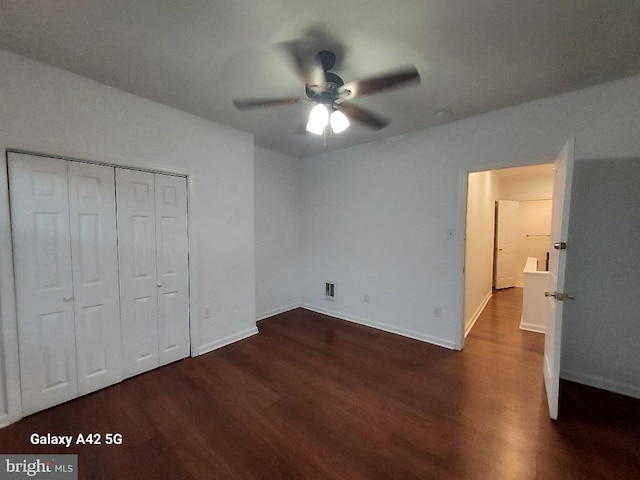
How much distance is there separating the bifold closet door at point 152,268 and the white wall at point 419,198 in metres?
2.10

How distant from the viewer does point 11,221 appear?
1739mm

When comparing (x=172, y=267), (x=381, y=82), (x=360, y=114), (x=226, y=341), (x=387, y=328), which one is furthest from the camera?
(x=387, y=328)

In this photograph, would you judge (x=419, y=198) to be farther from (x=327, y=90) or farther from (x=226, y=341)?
(x=226, y=341)

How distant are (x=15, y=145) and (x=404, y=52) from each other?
2.74 m

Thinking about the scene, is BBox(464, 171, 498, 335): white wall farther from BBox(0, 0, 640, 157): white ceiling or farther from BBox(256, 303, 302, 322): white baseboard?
BBox(256, 303, 302, 322): white baseboard

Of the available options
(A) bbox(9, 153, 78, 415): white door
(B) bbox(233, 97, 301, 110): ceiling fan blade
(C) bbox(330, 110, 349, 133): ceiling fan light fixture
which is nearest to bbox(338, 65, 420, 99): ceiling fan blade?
(C) bbox(330, 110, 349, 133): ceiling fan light fixture

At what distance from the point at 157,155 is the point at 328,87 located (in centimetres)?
179

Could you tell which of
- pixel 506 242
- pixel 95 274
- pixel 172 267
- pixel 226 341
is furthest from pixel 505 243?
pixel 95 274

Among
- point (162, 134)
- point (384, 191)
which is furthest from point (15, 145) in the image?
point (384, 191)

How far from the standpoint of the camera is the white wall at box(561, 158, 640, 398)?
204 cm

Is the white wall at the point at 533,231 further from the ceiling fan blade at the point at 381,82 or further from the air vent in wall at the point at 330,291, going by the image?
the ceiling fan blade at the point at 381,82

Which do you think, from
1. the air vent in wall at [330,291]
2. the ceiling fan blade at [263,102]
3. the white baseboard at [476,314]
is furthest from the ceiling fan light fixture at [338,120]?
the white baseboard at [476,314]

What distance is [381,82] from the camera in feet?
5.02

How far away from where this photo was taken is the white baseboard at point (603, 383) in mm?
2053
